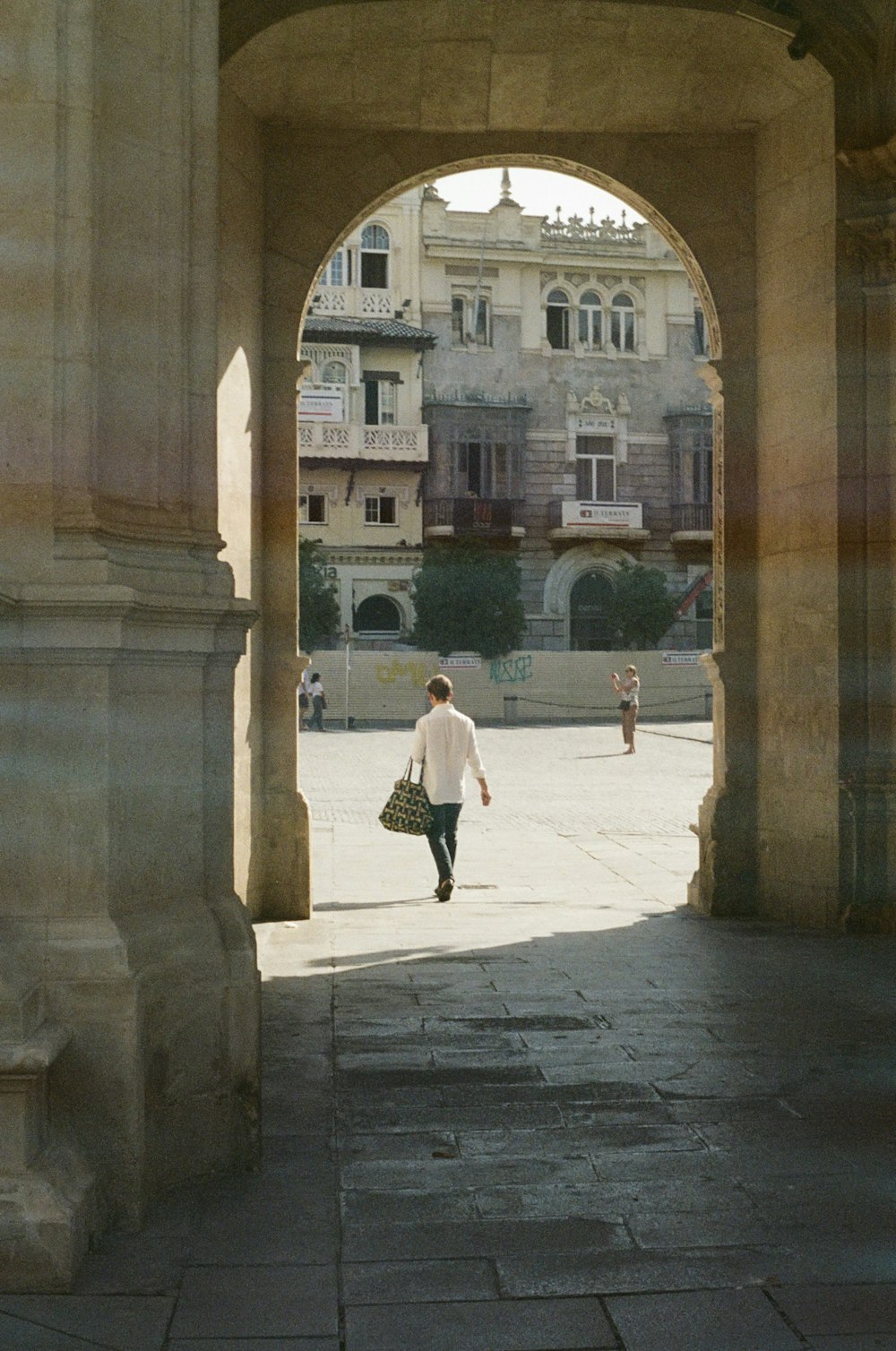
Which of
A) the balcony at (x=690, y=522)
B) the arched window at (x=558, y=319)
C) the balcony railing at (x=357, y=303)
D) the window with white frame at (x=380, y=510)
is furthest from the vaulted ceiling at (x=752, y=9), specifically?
the arched window at (x=558, y=319)

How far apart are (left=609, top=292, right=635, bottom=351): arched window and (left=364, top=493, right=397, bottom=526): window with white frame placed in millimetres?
9241

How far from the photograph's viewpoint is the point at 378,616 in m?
50.3

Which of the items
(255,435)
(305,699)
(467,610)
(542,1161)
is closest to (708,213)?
(255,435)

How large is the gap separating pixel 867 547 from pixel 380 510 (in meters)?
41.4

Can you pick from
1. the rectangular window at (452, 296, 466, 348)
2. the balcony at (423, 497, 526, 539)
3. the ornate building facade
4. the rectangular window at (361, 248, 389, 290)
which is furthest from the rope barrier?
the rectangular window at (361, 248, 389, 290)

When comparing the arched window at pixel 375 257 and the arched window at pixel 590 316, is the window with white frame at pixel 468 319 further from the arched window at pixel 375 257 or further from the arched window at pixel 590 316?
the arched window at pixel 590 316

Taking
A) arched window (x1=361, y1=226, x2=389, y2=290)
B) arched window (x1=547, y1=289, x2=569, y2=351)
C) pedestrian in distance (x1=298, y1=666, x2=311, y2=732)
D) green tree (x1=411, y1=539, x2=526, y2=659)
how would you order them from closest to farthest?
pedestrian in distance (x1=298, y1=666, x2=311, y2=732) → green tree (x1=411, y1=539, x2=526, y2=659) → arched window (x1=361, y1=226, x2=389, y2=290) → arched window (x1=547, y1=289, x2=569, y2=351)

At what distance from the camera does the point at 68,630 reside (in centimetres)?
447

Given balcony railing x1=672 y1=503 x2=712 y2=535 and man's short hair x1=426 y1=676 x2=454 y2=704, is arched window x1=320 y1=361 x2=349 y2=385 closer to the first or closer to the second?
balcony railing x1=672 y1=503 x2=712 y2=535

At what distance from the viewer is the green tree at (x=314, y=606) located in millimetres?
46312

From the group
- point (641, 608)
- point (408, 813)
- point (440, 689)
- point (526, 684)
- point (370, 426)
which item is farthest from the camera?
point (370, 426)

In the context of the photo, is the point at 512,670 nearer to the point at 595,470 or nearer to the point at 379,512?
the point at 379,512

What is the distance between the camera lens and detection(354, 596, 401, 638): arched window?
49969 millimetres

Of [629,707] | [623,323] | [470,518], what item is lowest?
[629,707]
